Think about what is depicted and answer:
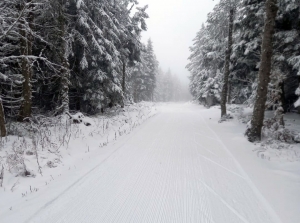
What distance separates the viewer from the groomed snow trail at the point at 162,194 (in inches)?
122

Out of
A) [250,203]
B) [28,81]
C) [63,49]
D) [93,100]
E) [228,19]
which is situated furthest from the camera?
[228,19]

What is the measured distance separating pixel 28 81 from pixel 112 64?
18.9 feet

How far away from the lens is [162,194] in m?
3.73

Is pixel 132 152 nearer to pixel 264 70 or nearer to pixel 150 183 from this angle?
pixel 150 183

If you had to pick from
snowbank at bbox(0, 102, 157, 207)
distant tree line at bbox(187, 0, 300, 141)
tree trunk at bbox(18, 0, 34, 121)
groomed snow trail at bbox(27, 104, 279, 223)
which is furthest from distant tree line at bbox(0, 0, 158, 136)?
distant tree line at bbox(187, 0, 300, 141)

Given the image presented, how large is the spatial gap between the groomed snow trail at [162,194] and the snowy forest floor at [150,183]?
2 centimetres

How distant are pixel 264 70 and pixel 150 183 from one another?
6.24m

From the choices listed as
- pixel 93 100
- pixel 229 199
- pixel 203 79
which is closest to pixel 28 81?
pixel 93 100

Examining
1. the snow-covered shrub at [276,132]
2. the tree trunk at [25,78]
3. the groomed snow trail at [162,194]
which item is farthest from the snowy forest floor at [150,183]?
the tree trunk at [25,78]

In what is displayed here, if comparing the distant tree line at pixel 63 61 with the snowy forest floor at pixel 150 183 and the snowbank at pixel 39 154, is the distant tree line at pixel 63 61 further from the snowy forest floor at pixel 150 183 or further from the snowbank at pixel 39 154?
the snowy forest floor at pixel 150 183

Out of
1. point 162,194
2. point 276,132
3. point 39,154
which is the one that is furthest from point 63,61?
point 276,132

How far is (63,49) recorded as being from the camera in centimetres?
906

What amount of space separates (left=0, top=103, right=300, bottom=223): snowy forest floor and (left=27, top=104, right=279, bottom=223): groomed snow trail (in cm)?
2

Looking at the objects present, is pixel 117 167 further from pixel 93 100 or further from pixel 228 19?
pixel 228 19
